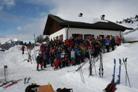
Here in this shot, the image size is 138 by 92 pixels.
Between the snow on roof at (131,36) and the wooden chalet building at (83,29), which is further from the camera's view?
the snow on roof at (131,36)

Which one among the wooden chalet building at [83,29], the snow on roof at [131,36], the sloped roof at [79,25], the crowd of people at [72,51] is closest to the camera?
the crowd of people at [72,51]

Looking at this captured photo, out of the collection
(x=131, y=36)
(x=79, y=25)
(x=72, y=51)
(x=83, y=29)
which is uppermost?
(x=79, y=25)

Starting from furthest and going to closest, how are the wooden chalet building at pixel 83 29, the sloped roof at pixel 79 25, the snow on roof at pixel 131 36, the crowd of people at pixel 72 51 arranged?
the snow on roof at pixel 131 36 → the wooden chalet building at pixel 83 29 → the sloped roof at pixel 79 25 → the crowd of people at pixel 72 51

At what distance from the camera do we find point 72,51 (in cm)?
2442

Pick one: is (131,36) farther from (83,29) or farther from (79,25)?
(79,25)

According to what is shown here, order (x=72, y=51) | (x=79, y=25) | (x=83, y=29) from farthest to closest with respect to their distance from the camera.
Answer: (x=83, y=29) < (x=79, y=25) < (x=72, y=51)

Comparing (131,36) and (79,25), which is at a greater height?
(79,25)

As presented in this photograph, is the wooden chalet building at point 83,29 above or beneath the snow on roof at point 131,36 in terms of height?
above

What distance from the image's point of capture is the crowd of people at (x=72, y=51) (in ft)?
81.2

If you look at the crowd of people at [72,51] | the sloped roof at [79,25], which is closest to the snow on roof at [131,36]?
the sloped roof at [79,25]

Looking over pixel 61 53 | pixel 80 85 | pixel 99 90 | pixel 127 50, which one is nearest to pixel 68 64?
pixel 61 53

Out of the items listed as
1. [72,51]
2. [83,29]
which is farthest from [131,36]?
[72,51]

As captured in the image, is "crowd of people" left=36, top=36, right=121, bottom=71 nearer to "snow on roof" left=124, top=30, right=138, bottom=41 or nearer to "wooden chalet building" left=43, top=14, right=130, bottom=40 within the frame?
"wooden chalet building" left=43, top=14, right=130, bottom=40

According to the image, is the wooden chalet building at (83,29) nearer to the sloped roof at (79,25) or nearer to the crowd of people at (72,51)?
the sloped roof at (79,25)
